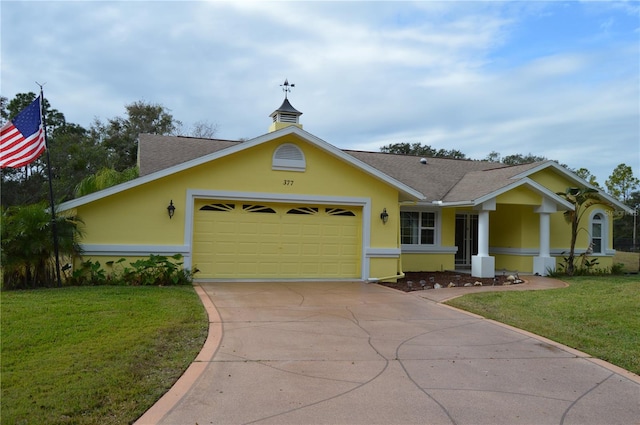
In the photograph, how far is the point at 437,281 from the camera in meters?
15.7

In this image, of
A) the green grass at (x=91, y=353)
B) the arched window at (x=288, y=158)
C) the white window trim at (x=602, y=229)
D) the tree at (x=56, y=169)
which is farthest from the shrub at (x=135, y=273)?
the tree at (x=56, y=169)

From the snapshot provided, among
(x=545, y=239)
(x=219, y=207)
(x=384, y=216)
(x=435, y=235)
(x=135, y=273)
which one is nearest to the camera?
(x=135, y=273)

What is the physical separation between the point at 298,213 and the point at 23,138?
23.6 ft

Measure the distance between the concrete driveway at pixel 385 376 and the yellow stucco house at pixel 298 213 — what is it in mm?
4721

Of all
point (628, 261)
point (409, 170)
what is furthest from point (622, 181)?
point (409, 170)

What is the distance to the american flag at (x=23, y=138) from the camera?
11273mm

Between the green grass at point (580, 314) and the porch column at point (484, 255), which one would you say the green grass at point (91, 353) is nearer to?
the green grass at point (580, 314)

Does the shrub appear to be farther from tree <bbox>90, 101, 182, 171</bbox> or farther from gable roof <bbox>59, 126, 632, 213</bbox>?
tree <bbox>90, 101, 182, 171</bbox>

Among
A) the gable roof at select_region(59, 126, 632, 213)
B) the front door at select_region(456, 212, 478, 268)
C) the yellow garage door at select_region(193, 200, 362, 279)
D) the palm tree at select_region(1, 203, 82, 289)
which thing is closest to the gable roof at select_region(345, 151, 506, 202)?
the gable roof at select_region(59, 126, 632, 213)

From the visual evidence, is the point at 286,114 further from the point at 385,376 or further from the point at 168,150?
the point at 385,376

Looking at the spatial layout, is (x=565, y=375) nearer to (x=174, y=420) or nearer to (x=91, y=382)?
(x=174, y=420)

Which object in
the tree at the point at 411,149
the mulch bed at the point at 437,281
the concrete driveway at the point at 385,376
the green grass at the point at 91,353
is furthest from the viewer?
the tree at the point at 411,149

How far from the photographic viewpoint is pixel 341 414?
16.6 feet

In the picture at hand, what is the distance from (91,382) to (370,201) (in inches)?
437
